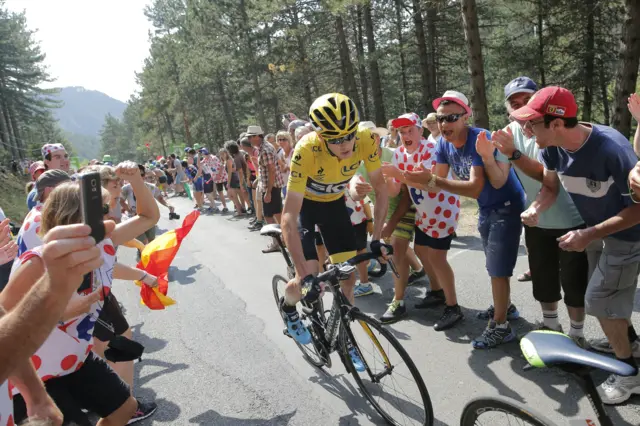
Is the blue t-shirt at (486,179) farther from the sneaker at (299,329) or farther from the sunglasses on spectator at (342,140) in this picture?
the sneaker at (299,329)

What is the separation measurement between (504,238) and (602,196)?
3.26ft

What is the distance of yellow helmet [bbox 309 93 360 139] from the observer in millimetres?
3186

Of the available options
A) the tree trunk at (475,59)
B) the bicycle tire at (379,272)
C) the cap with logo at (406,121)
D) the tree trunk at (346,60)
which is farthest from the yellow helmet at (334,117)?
the tree trunk at (346,60)

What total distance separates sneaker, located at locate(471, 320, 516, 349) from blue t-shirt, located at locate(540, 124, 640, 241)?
4.51ft

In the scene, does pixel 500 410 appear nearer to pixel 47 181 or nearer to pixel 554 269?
pixel 554 269

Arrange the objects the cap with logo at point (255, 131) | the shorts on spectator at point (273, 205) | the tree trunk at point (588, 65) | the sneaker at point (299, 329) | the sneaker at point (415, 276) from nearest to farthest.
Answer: the sneaker at point (299, 329)
the sneaker at point (415, 276)
the shorts on spectator at point (273, 205)
the cap with logo at point (255, 131)
the tree trunk at point (588, 65)

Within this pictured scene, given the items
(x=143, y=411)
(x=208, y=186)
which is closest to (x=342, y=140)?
(x=143, y=411)

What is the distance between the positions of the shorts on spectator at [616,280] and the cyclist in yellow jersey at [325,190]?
1424 millimetres

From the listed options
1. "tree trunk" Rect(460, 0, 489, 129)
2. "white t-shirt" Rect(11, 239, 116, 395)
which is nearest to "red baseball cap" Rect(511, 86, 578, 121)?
"white t-shirt" Rect(11, 239, 116, 395)

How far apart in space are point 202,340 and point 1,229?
2350 millimetres

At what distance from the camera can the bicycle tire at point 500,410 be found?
1.83m

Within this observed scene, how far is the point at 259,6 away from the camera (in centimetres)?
2098

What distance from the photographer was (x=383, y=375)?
3.24m

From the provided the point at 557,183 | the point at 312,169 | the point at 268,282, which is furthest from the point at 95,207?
the point at 268,282
